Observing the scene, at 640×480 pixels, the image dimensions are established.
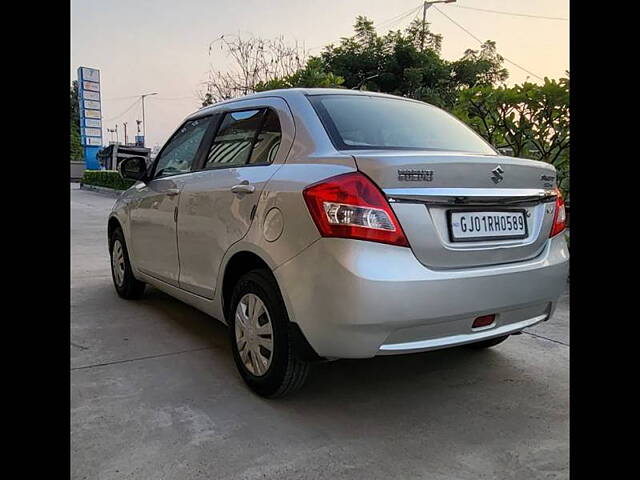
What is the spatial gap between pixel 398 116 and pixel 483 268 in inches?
42.9

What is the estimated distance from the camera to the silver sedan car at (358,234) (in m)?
2.21

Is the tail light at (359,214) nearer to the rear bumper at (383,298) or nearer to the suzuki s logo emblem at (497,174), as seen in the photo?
the rear bumper at (383,298)

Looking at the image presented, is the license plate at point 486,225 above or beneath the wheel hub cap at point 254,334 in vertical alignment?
above

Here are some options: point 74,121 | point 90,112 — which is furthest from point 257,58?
point 90,112

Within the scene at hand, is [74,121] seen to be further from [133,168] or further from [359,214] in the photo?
[359,214]

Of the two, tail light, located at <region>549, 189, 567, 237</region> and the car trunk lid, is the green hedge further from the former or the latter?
the car trunk lid

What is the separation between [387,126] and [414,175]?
0.75 metres

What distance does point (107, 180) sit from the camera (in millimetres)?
21062

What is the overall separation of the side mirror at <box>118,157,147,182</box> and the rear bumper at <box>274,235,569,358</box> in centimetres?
245

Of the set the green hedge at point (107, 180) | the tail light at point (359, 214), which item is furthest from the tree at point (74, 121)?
the green hedge at point (107, 180)
